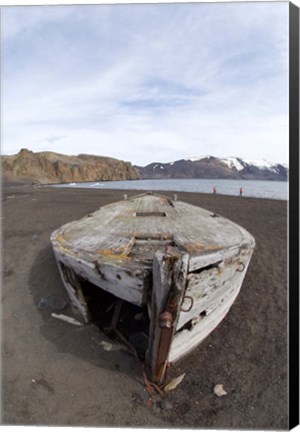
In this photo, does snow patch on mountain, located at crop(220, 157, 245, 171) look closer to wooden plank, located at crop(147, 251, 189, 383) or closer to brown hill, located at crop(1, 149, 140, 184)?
brown hill, located at crop(1, 149, 140, 184)

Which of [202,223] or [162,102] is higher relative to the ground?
[162,102]

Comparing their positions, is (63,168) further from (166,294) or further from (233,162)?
(166,294)

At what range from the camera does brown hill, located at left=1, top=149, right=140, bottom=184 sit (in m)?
5.47

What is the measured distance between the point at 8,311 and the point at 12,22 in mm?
3468

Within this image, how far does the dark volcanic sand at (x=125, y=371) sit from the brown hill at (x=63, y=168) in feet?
7.00

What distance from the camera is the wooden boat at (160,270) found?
2.17 m

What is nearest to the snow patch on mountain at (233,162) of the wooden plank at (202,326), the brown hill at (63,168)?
the wooden plank at (202,326)

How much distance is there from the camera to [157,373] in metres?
2.61

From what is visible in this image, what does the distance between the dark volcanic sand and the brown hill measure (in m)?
2.13

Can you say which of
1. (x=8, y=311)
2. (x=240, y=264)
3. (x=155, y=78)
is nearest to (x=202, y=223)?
(x=240, y=264)

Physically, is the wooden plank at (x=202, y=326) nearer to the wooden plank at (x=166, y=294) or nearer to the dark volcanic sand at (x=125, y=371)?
the dark volcanic sand at (x=125, y=371)

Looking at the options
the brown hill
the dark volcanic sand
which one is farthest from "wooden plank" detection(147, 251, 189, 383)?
the brown hill

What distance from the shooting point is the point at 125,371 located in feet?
9.29

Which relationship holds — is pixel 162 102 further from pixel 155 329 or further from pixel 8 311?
pixel 8 311
